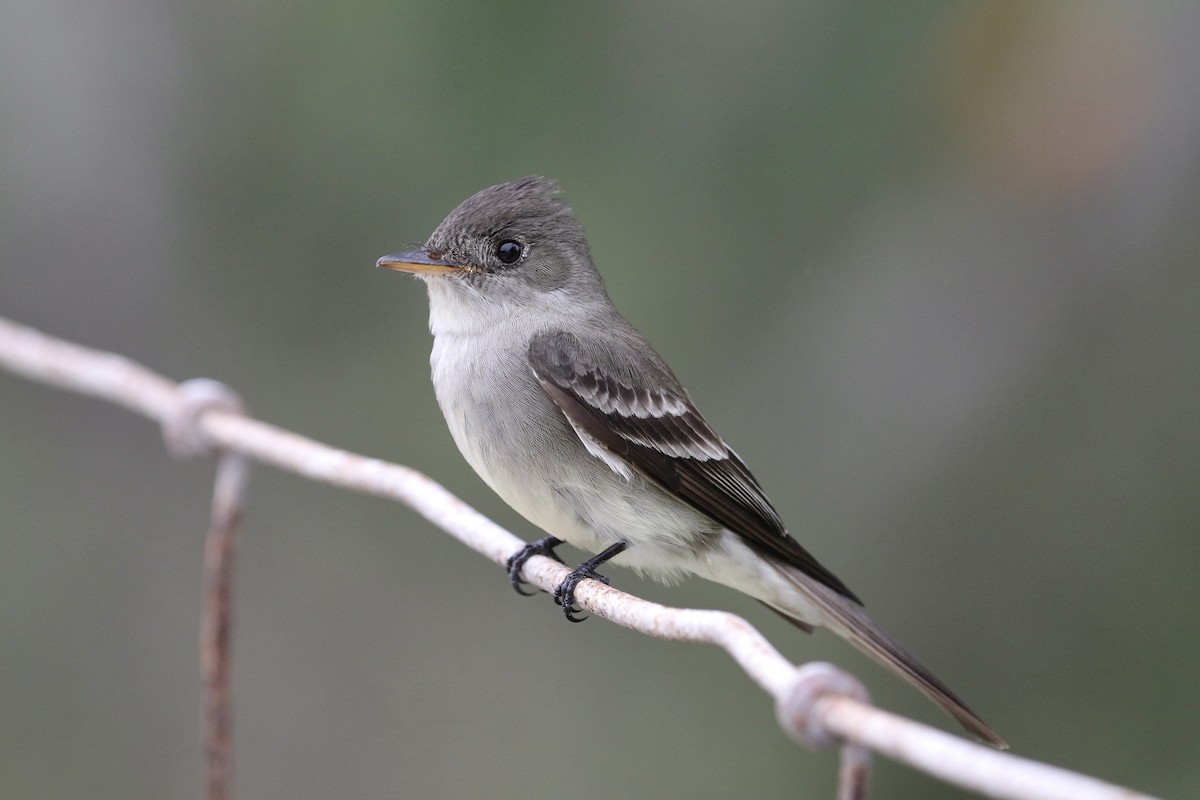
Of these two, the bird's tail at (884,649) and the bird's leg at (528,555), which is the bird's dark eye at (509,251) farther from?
the bird's tail at (884,649)

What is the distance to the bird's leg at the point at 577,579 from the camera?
7.98 feet

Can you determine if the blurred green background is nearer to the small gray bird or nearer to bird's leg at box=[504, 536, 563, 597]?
bird's leg at box=[504, 536, 563, 597]

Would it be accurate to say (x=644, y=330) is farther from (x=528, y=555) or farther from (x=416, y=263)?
(x=528, y=555)

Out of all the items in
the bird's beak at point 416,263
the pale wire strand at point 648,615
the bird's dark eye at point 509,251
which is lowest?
the pale wire strand at point 648,615

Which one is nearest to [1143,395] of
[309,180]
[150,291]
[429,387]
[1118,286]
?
[1118,286]

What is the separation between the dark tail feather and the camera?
6.90 feet

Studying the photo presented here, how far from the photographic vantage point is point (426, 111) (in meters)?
4.36

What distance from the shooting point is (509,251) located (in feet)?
9.84

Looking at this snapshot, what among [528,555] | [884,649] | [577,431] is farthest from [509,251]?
[884,649]

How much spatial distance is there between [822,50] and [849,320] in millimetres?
854

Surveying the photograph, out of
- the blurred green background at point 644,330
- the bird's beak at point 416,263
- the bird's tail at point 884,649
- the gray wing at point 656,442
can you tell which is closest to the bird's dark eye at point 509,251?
the bird's beak at point 416,263

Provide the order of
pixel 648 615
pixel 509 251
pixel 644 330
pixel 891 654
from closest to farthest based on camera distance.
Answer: pixel 648 615 < pixel 891 654 < pixel 509 251 < pixel 644 330

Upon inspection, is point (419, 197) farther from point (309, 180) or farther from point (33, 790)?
point (33, 790)

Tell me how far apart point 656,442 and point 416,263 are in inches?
25.6
